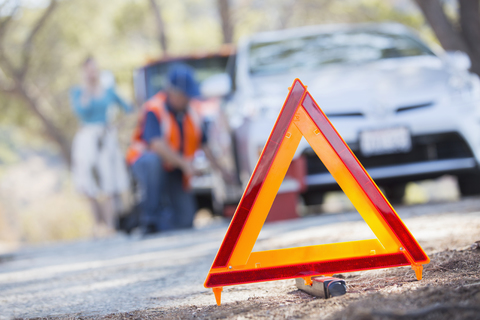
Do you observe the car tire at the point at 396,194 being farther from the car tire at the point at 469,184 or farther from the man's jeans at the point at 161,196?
the man's jeans at the point at 161,196

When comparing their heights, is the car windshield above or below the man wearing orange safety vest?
above

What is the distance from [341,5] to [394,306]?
14370 millimetres

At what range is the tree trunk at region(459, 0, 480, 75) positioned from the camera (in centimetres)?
723

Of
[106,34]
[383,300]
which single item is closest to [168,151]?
[383,300]

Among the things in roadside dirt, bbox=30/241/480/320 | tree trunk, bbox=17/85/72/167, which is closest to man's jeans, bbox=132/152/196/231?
roadside dirt, bbox=30/241/480/320

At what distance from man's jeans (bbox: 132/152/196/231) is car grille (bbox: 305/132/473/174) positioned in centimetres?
163

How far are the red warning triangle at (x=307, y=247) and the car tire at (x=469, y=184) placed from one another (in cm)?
349

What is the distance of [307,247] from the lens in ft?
6.68

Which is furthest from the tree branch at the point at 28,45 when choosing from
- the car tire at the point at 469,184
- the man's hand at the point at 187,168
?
the car tire at the point at 469,184

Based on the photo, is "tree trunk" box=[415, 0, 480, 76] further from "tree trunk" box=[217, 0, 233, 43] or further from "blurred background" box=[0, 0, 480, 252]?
"tree trunk" box=[217, 0, 233, 43]

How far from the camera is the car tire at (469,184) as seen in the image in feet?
17.1

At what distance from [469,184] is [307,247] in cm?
377

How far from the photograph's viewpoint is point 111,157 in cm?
647

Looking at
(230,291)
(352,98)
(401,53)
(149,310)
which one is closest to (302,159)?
(352,98)
